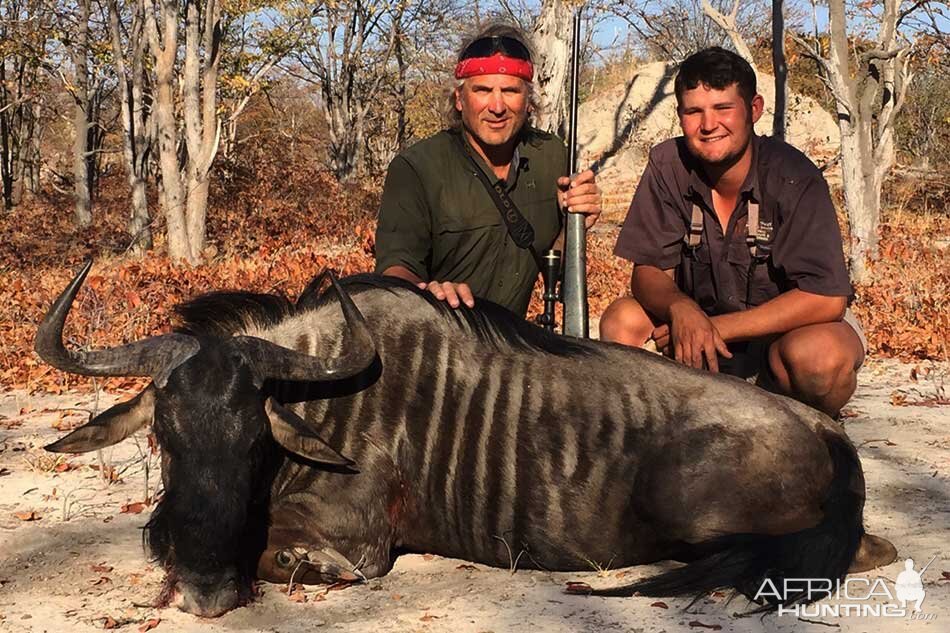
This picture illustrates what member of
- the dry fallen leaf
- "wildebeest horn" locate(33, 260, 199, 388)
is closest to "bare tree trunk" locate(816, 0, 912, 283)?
"wildebeest horn" locate(33, 260, 199, 388)

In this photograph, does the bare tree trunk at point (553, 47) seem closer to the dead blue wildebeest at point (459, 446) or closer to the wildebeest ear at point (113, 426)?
the dead blue wildebeest at point (459, 446)

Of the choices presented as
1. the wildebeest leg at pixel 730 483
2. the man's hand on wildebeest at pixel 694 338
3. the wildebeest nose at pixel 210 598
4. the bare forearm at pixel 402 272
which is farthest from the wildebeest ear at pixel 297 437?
the man's hand on wildebeest at pixel 694 338

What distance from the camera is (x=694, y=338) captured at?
12.5 ft

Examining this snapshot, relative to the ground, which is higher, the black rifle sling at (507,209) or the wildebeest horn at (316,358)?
the black rifle sling at (507,209)

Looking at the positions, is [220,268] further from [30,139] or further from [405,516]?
[30,139]

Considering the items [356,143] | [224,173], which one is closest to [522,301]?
[224,173]

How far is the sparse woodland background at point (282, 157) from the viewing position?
803 cm

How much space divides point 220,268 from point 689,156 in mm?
5938

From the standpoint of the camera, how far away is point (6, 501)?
4.03 meters

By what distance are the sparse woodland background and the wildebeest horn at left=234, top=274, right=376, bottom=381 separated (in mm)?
2068

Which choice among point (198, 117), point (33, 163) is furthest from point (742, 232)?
point (33, 163)

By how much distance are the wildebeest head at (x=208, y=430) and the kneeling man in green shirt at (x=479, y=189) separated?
114cm

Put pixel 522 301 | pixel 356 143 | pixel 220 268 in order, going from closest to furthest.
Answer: pixel 522 301, pixel 220 268, pixel 356 143

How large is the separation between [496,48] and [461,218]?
2.32 ft
